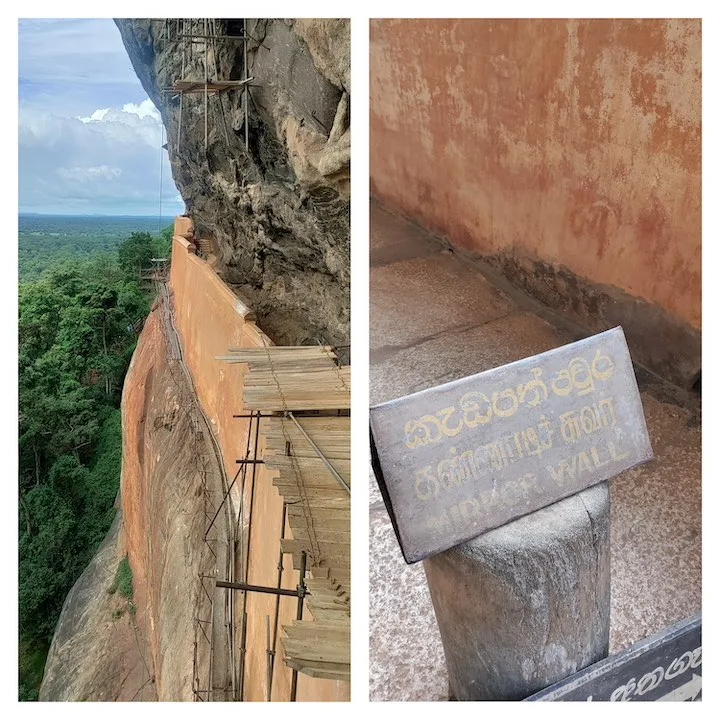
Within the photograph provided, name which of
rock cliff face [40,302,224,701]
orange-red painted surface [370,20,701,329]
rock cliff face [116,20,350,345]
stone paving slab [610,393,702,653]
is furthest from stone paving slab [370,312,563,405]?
rock cliff face [40,302,224,701]

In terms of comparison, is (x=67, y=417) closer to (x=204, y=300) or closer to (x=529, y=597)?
(x=204, y=300)

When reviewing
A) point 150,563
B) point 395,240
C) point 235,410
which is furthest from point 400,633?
point 150,563

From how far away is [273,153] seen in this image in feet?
13.3

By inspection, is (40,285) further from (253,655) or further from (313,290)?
(313,290)

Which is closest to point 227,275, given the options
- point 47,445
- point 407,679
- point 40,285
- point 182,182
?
point 182,182

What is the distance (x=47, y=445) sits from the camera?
3.58 meters

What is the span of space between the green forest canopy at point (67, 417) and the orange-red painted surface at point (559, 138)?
1.89 meters

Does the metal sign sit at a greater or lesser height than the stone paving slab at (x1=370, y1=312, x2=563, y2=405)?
lesser

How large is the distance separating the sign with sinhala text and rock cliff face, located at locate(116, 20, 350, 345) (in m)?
1.56

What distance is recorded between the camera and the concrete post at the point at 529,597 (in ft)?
4.63

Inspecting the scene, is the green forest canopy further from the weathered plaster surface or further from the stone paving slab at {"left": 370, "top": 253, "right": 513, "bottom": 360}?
the weathered plaster surface

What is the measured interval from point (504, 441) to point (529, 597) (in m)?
0.39

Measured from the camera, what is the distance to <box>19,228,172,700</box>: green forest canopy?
2869 millimetres

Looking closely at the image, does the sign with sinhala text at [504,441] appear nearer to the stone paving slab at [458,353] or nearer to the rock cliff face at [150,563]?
the stone paving slab at [458,353]
